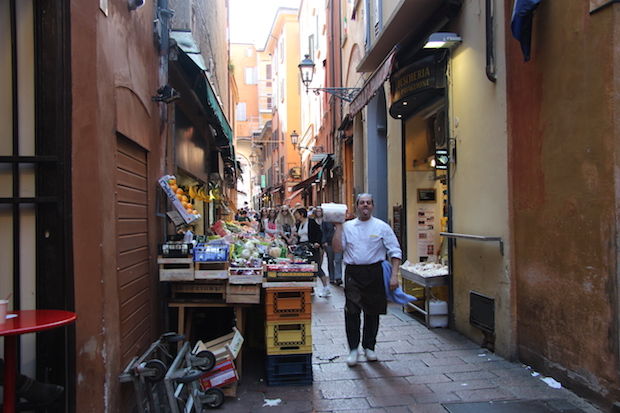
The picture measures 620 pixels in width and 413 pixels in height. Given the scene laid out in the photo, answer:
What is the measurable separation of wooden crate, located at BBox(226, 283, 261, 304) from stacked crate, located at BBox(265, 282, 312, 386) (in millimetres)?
115

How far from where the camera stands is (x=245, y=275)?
4.93 m

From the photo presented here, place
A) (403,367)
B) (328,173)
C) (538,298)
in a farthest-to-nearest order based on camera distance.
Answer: (328,173) → (403,367) → (538,298)

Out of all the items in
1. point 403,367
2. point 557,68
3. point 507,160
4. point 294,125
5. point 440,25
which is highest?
point 294,125

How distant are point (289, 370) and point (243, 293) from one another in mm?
915

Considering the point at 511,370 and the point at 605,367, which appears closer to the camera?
the point at 605,367

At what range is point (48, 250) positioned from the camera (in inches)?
117

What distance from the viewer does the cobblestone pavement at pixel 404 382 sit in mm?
4309

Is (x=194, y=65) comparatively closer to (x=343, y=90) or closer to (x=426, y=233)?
(x=426, y=233)

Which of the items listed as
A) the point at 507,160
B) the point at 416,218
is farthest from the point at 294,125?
the point at 507,160

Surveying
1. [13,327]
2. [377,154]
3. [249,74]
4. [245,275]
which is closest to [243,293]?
[245,275]

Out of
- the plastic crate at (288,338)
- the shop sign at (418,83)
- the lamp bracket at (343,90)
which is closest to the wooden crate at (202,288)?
the plastic crate at (288,338)

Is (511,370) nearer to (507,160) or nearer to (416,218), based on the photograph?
(507,160)

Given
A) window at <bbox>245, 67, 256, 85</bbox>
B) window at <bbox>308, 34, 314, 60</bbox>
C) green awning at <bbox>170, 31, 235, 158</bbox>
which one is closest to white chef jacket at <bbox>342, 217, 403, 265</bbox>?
green awning at <bbox>170, 31, 235, 158</bbox>

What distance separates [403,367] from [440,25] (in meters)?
4.97
